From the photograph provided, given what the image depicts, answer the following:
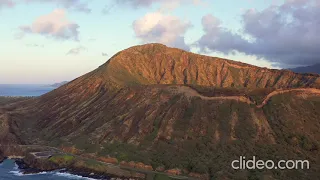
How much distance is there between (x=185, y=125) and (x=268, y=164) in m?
32.7

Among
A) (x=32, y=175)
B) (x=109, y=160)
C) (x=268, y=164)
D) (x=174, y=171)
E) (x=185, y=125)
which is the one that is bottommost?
(x=32, y=175)

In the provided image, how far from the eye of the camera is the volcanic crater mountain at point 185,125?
115938mm

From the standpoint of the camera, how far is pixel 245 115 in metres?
131

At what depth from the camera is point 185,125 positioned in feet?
431

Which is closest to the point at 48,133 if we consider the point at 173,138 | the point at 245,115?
the point at 173,138

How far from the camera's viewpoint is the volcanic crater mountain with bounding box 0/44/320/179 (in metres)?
116

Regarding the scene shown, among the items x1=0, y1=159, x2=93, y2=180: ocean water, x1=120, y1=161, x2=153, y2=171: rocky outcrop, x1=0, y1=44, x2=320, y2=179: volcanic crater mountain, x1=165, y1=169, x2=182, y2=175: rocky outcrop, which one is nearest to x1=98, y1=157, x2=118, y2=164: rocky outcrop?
x1=0, y1=44, x2=320, y2=179: volcanic crater mountain

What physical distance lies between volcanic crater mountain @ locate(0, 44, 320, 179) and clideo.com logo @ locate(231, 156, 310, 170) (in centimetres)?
217

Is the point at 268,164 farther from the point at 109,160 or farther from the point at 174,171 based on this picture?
the point at 109,160

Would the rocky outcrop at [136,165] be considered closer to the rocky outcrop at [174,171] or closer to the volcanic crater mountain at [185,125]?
the volcanic crater mountain at [185,125]

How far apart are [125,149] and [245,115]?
42765mm

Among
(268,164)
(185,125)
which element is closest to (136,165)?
(185,125)

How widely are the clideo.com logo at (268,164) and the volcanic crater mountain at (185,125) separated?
2172 millimetres

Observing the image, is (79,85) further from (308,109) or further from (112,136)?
(308,109)
